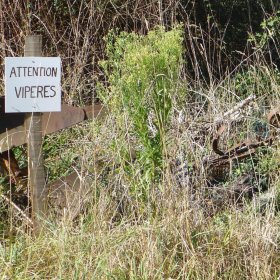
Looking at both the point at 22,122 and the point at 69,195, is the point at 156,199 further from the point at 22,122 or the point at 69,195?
the point at 22,122

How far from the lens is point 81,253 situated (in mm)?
4320

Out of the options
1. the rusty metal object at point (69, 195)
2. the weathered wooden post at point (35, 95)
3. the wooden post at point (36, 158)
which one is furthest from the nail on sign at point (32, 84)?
the rusty metal object at point (69, 195)

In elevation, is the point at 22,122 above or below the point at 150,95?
below

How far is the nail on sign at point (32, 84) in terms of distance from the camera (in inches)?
180

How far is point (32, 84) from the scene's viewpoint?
464cm

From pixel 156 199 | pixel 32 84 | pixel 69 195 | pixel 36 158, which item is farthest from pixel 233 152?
pixel 32 84

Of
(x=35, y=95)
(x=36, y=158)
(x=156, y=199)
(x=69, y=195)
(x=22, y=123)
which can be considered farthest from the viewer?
(x=22, y=123)

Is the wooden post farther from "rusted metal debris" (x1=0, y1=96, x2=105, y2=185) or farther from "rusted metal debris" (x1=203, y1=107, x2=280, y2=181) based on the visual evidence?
"rusted metal debris" (x1=203, y1=107, x2=280, y2=181)

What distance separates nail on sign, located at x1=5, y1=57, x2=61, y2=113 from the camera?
4.58 metres

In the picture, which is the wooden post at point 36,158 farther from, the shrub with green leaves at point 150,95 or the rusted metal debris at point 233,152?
the rusted metal debris at point 233,152

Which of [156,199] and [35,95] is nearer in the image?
[156,199]

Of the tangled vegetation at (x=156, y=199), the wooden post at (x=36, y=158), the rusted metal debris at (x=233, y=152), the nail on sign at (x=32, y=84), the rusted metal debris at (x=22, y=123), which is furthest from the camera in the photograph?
the rusted metal debris at (x=233, y=152)

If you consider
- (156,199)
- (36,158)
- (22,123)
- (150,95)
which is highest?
(150,95)

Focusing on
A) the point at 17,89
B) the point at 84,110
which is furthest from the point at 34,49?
the point at 84,110
